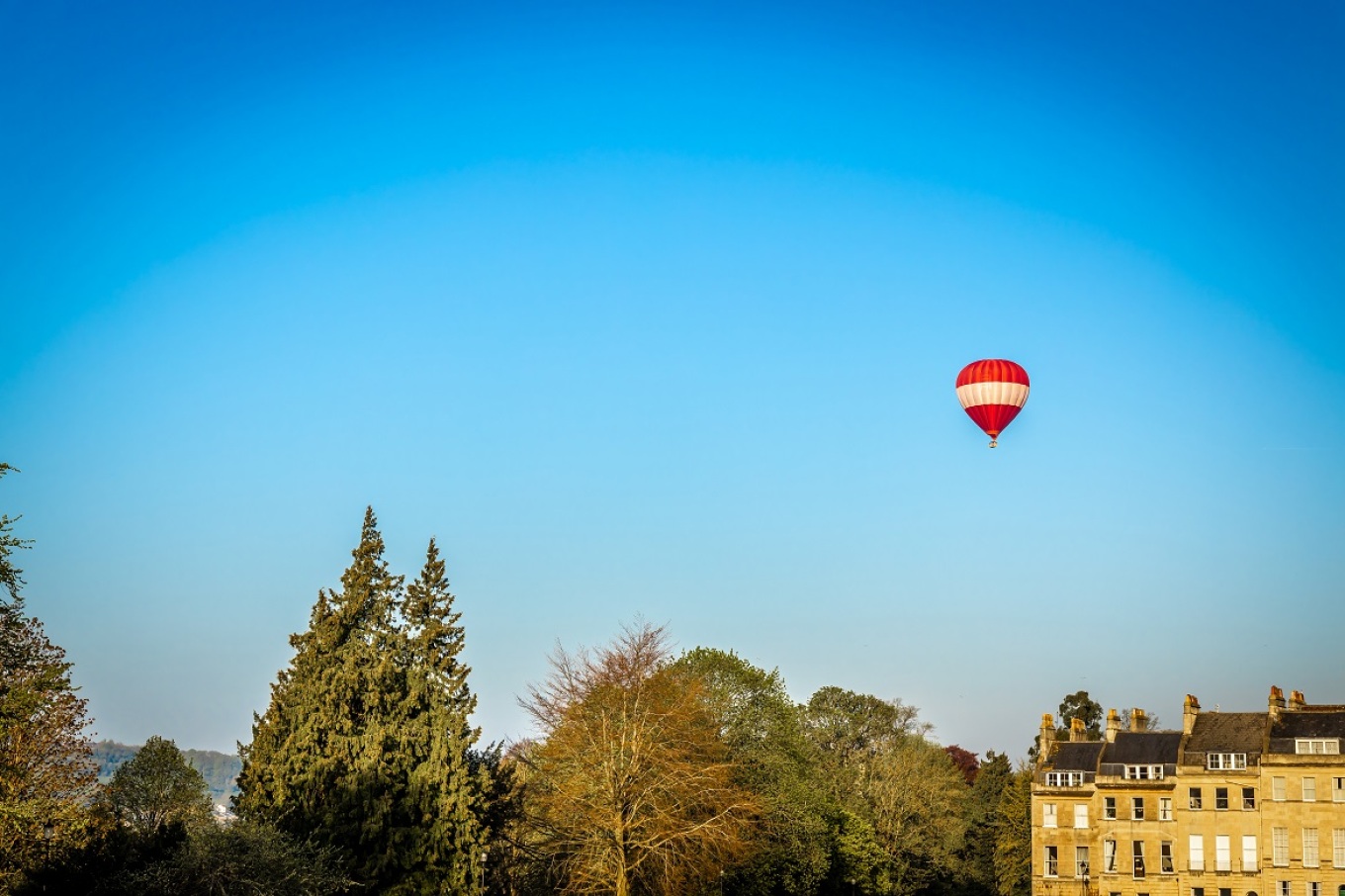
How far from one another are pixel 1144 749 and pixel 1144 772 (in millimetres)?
1882

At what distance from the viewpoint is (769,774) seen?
240 feet

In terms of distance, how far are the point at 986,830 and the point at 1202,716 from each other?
2970 centimetres

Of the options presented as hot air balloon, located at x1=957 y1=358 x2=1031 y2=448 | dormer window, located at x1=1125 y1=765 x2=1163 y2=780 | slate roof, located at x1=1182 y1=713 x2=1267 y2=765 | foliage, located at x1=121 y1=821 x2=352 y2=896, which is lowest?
foliage, located at x1=121 y1=821 x2=352 y2=896

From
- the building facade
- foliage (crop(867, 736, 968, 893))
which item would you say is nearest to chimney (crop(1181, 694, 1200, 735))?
the building facade

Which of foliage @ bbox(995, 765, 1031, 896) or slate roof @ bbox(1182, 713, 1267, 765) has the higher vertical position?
slate roof @ bbox(1182, 713, 1267, 765)

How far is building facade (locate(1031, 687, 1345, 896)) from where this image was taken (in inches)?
2948

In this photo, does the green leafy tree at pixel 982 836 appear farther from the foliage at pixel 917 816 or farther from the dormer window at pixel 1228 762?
the dormer window at pixel 1228 762

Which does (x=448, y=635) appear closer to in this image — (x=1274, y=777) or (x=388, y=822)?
(x=388, y=822)

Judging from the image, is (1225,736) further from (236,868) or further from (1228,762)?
(236,868)

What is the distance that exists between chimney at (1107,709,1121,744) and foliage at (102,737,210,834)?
176ft

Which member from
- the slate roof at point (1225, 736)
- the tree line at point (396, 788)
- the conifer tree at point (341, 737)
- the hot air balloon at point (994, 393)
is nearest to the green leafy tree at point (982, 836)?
the slate roof at point (1225, 736)

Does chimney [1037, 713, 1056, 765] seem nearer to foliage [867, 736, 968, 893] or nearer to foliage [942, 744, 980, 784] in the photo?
foliage [867, 736, 968, 893]

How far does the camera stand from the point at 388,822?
47.7 meters

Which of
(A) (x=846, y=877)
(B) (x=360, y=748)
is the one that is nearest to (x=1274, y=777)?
(A) (x=846, y=877)
